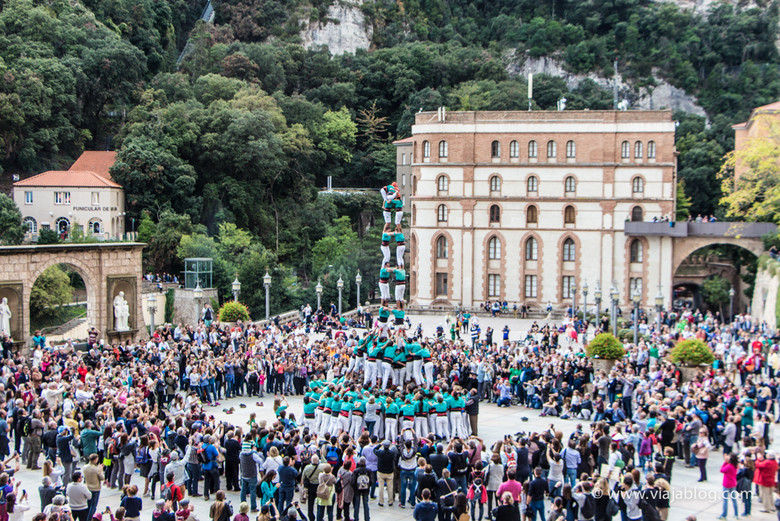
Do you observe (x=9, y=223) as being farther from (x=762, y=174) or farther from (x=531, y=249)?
(x=762, y=174)

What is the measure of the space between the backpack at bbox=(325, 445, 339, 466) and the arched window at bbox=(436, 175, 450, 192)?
38202 millimetres

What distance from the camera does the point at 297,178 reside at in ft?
228

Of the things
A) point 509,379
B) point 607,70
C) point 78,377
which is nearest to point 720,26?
point 607,70

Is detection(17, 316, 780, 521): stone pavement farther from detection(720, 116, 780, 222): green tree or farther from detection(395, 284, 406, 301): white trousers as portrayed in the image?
detection(720, 116, 780, 222): green tree

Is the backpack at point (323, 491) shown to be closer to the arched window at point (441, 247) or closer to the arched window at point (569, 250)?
the arched window at point (441, 247)

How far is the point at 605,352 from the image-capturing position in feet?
94.0

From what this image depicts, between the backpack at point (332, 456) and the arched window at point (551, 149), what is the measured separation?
38717 millimetres

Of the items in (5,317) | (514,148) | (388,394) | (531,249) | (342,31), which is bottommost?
(388,394)

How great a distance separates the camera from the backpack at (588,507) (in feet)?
46.9

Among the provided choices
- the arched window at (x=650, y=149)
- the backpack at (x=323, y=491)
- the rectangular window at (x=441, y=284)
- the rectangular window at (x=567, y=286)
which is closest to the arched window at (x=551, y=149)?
the arched window at (x=650, y=149)

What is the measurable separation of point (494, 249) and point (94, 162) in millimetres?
29611

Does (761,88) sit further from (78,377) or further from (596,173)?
(78,377)

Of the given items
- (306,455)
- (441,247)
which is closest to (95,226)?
(441,247)

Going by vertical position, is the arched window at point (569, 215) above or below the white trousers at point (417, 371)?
above
